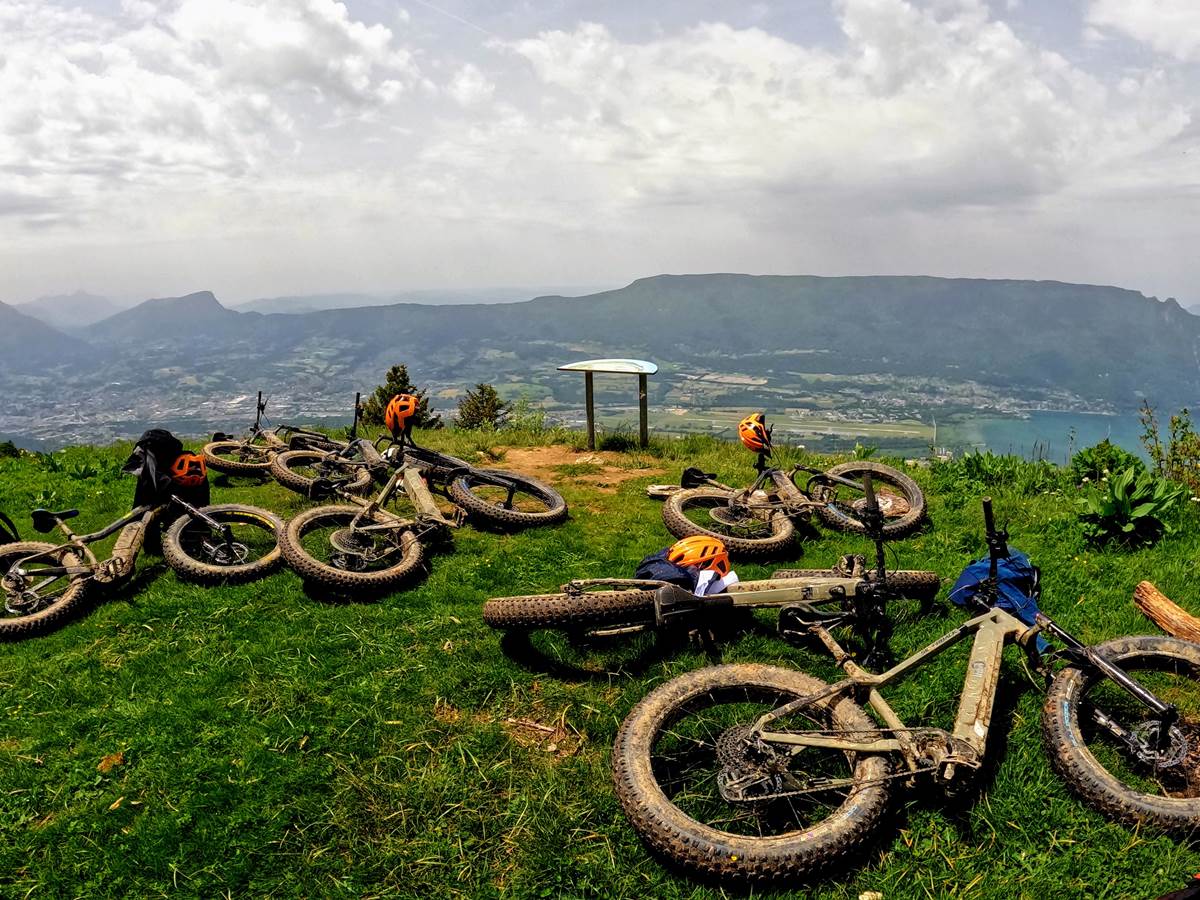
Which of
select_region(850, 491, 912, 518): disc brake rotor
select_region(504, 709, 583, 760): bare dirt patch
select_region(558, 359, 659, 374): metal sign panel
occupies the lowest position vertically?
select_region(504, 709, 583, 760): bare dirt patch

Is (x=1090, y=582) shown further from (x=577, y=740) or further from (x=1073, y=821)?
(x=577, y=740)

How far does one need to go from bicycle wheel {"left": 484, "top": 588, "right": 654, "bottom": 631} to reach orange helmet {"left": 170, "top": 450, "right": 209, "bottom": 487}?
5.05 metres

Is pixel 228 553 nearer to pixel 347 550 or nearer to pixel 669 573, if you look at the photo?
pixel 347 550

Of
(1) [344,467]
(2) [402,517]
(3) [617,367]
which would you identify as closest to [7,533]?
(1) [344,467]

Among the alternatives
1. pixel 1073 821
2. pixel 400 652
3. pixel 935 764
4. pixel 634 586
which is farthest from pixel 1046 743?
pixel 400 652

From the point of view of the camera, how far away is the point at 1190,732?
4.24m

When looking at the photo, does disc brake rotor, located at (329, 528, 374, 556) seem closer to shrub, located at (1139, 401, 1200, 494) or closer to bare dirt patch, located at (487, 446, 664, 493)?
bare dirt patch, located at (487, 446, 664, 493)

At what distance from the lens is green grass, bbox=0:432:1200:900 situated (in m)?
3.57

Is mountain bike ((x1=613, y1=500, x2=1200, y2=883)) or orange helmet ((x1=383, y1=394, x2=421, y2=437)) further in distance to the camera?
orange helmet ((x1=383, y1=394, x2=421, y2=437))

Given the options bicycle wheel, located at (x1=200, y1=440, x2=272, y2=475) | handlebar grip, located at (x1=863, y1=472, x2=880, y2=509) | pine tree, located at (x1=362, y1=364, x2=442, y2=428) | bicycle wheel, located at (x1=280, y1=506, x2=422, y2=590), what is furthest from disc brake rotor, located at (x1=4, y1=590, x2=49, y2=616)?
pine tree, located at (x1=362, y1=364, x2=442, y2=428)

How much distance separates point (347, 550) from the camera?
7160mm

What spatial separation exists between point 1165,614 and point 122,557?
10.3 meters

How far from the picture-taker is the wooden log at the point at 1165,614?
5309 mm

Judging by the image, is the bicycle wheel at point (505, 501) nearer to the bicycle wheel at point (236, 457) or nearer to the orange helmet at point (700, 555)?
the orange helmet at point (700, 555)
